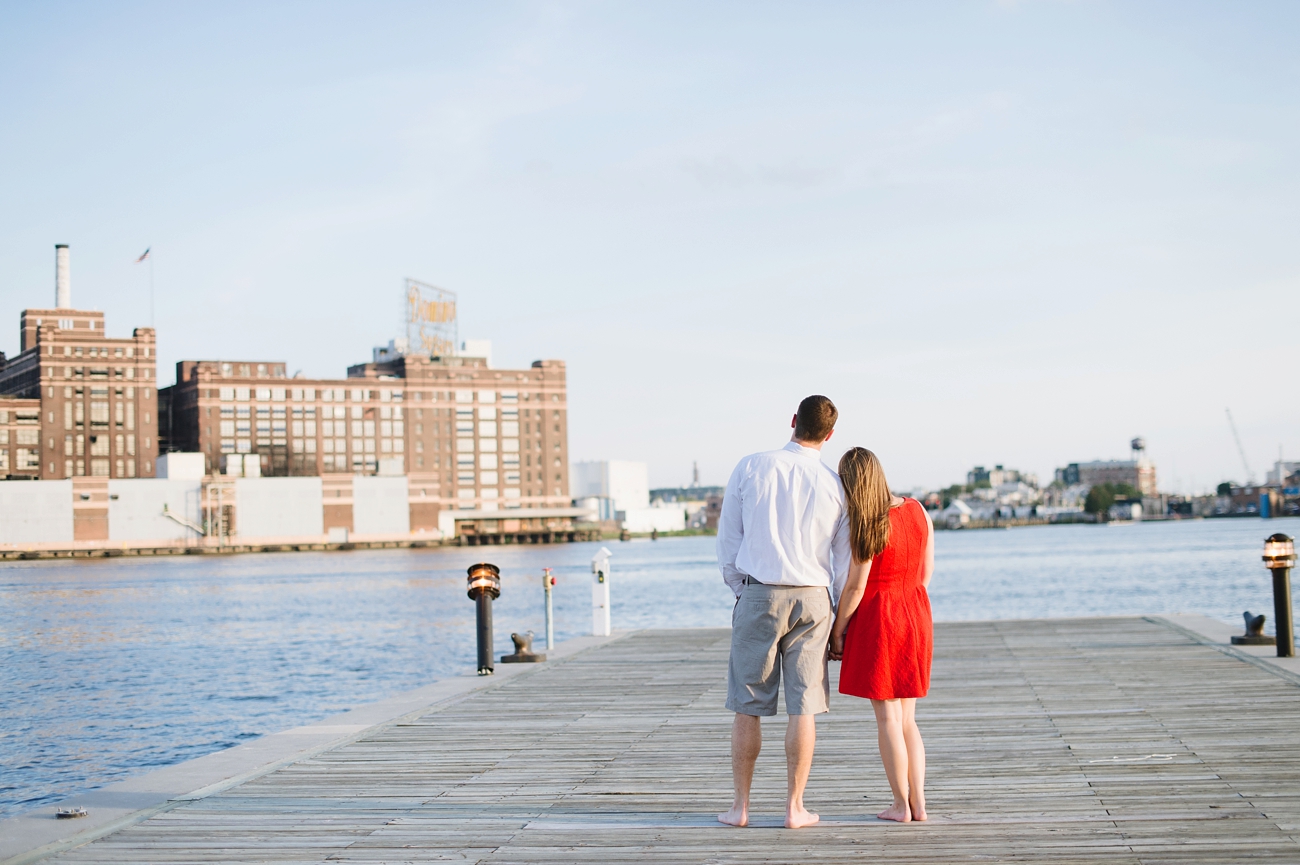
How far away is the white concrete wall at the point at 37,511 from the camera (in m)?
130

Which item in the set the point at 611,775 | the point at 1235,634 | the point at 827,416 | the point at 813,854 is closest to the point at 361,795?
the point at 611,775

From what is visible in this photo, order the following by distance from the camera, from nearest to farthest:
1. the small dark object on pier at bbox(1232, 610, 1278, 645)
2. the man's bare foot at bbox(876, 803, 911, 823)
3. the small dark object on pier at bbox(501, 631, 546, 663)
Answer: the man's bare foot at bbox(876, 803, 911, 823) < the small dark object on pier at bbox(1232, 610, 1278, 645) < the small dark object on pier at bbox(501, 631, 546, 663)

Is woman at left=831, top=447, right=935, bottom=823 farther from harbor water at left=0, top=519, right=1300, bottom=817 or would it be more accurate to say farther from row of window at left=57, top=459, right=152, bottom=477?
row of window at left=57, top=459, right=152, bottom=477

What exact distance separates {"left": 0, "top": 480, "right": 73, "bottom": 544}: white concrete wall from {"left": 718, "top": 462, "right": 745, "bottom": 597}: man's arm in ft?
457

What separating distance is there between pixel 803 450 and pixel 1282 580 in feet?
28.8

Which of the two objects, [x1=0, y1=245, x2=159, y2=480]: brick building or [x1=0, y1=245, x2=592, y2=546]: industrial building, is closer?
Result: [x1=0, y1=245, x2=592, y2=546]: industrial building

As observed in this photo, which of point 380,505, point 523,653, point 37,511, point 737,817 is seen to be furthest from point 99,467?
point 737,817

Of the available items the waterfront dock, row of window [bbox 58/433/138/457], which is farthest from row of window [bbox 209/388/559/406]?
the waterfront dock

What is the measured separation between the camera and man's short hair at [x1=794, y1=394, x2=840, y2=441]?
5.91m

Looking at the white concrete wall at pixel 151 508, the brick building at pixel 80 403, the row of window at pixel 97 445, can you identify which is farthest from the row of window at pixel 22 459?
the white concrete wall at pixel 151 508

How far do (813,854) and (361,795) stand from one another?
113 inches

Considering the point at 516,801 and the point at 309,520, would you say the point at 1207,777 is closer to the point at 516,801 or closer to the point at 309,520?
the point at 516,801

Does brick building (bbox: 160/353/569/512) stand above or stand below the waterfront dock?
above

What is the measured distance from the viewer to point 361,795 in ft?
23.0
